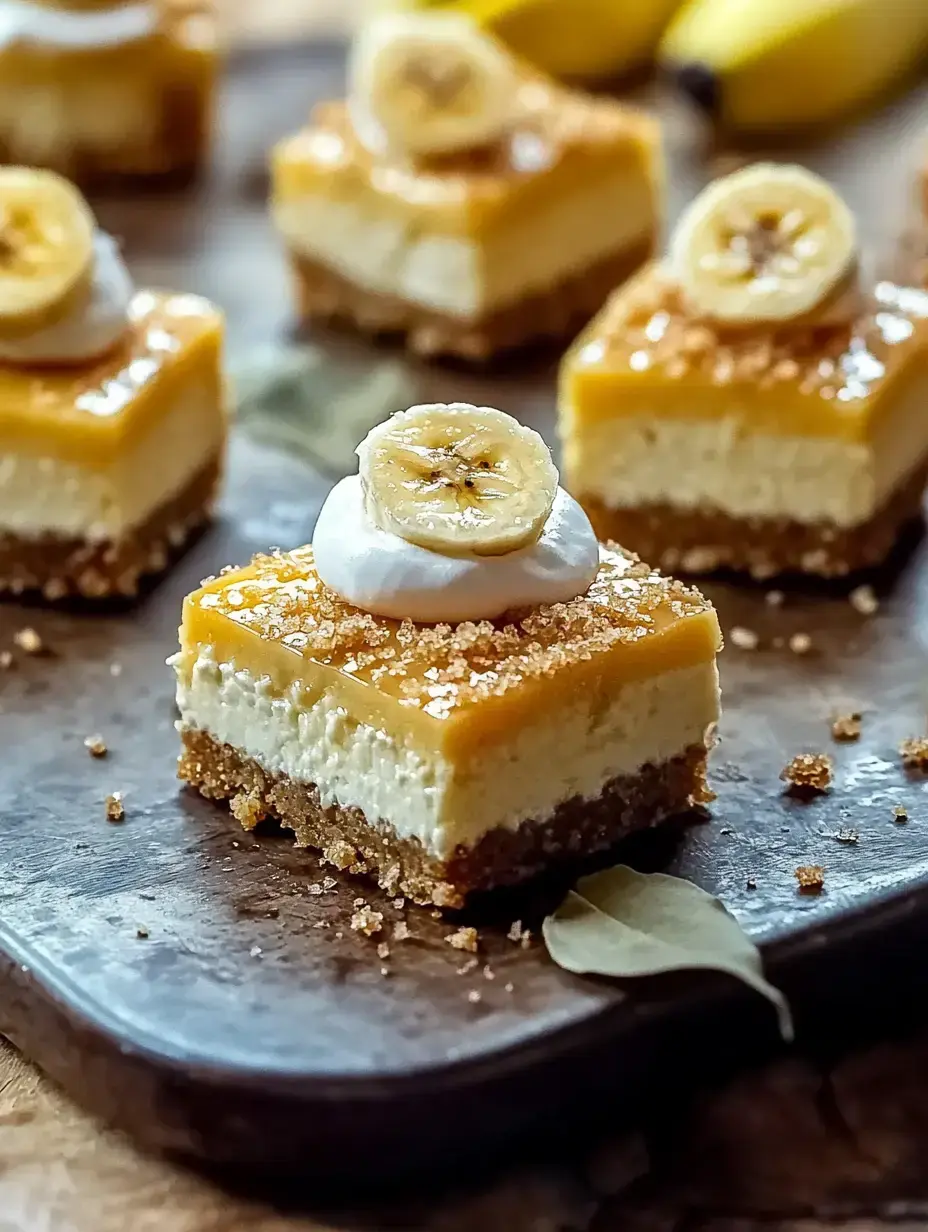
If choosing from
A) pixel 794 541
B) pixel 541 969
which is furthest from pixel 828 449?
pixel 541 969

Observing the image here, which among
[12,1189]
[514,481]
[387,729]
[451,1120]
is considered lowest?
[12,1189]

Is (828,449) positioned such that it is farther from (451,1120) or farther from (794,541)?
(451,1120)

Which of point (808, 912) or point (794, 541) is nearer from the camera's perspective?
point (808, 912)

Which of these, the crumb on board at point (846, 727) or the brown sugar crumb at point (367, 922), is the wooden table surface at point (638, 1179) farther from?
the crumb on board at point (846, 727)

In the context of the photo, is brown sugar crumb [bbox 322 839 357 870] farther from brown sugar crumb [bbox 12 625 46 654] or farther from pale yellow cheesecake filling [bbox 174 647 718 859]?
brown sugar crumb [bbox 12 625 46 654]

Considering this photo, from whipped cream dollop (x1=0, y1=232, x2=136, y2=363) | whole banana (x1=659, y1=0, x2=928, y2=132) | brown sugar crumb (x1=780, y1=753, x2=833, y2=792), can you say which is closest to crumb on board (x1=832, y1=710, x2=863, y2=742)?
brown sugar crumb (x1=780, y1=753, x2=833, y2=792)

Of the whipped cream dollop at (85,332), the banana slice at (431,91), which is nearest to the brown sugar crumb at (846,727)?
the whipped cream dollop at (85,332)
